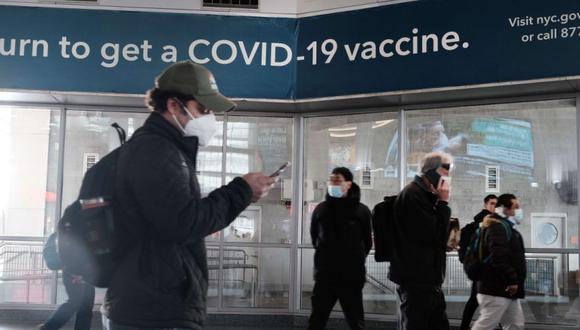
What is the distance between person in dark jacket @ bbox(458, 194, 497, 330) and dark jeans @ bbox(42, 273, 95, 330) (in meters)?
3.84

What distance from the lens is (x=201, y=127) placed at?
2.63 metres

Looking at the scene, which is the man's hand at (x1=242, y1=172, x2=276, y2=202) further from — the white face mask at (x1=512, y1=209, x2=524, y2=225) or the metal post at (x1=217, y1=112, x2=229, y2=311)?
the metal post at (x1=217, y1=112, x2=229, y2=311)

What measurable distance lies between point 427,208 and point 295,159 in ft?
15.4

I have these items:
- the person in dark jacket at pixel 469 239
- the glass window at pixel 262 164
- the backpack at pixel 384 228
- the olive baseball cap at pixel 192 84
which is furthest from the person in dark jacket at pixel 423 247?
the glass window at pixel 262 164

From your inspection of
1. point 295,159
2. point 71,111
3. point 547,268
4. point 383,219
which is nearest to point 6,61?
point 71,111

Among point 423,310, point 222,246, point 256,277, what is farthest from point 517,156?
point 423,310

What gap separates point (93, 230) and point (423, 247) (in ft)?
9.87

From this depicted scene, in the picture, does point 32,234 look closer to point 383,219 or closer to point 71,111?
point 71,111

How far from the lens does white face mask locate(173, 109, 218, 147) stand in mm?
2600

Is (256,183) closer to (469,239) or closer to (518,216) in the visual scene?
(518,216)

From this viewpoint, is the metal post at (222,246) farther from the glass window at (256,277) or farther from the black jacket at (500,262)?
the black jacket at (500,262)

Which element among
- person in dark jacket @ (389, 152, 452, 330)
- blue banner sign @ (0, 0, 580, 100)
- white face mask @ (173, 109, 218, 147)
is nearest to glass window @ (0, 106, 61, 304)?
blue banner sign @ (0, 0, 580, 100)

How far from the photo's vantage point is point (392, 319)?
8.92 m

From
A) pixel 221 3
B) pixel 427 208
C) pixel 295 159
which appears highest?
pixel 221 3
